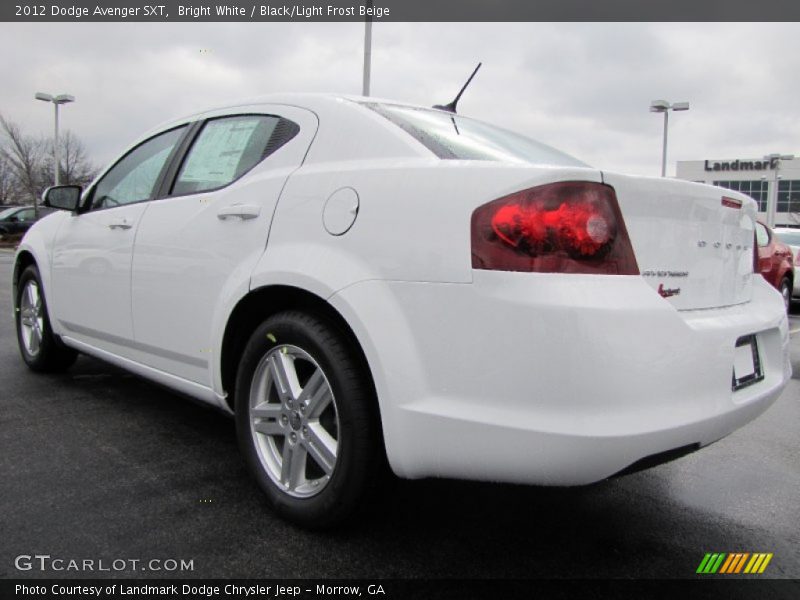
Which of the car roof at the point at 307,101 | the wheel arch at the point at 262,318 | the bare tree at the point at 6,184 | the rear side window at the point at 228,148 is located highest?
the bare tree at the point at 6,184

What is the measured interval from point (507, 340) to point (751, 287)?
1293 mm

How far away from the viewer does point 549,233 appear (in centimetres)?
186

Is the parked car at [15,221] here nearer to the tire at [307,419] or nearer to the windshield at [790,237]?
the windshield at [790,237]

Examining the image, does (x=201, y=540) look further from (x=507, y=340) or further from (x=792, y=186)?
(x=792, y=186)

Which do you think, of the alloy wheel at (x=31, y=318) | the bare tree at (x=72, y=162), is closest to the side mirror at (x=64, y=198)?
the alloy wheel at (x=31, y=318)

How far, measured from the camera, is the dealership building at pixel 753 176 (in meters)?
58.8

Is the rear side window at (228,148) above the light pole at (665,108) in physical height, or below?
below

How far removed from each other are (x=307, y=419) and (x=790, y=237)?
12075 mm

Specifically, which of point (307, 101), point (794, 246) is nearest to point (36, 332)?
point (307, 101)

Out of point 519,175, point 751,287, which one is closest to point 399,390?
point 519,175

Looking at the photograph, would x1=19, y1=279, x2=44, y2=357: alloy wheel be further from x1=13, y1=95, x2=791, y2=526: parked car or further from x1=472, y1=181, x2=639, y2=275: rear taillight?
x1=472, y1=181, x2=639, y2=275: rear taillight

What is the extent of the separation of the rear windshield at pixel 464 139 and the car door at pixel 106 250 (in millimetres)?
1251

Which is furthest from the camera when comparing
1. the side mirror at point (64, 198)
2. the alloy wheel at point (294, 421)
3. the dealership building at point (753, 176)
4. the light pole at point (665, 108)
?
the dealership building at point (753, 176)

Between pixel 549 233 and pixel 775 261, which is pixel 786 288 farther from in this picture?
pixel 549 233
